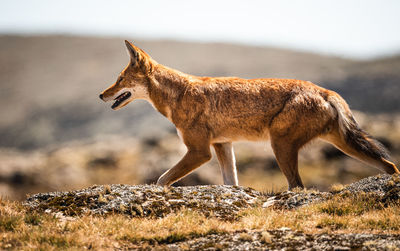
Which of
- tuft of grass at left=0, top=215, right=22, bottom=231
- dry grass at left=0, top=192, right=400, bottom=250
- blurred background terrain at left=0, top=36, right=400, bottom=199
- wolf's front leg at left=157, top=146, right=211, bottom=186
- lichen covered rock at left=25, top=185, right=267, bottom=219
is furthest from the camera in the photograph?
blurred background terrain at left=0, top=36, right=400, bottom=199

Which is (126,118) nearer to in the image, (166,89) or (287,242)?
(166,89)

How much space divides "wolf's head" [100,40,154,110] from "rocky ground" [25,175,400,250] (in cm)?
295

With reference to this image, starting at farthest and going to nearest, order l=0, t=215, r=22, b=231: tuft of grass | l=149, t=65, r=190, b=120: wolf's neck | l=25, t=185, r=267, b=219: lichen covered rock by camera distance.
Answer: l=149, t=65, r=190, b=120: wolf's neck
l=25, t=185, r=267, b=219: lichen covered rock
l=0, t=215, r=22, b=231: tuft of grass

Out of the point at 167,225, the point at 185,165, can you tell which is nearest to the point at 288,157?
the point at 185,165

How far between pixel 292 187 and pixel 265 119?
5.67ft

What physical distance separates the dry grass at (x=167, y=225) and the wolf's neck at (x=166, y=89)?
3.85 m

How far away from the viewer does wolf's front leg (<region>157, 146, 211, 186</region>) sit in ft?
36.0

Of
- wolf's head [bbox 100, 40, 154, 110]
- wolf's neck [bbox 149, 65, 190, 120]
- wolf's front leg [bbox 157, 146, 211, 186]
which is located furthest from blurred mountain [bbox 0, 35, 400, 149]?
wolf's front leg [bbox 157, 146, 211, 186]

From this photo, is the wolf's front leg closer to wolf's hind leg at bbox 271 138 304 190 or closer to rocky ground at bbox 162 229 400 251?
wolf's hind leg at bbox 271 138 304 190

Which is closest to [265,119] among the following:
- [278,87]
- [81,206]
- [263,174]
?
[278,87]

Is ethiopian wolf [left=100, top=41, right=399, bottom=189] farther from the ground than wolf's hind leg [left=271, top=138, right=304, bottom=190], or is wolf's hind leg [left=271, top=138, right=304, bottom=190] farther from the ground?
ethiopian wolf [left=100, top=41, right=399, bottom=189]

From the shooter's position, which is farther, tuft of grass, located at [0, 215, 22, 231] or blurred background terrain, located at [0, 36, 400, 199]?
blurred background terrain, located at [0, 36, 400, 199]

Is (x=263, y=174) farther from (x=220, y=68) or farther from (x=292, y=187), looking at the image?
(x=220, y=68)

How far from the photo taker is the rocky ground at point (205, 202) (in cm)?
758
